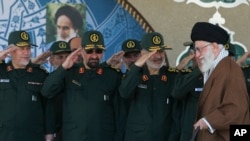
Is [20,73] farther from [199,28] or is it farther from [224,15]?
[224,15]

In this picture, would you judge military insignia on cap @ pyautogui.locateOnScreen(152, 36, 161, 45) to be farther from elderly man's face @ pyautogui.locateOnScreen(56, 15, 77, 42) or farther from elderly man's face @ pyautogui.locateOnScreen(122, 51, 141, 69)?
elderly man's face @ pyautogui.locateOnScreen(56, 15, 77, 42)

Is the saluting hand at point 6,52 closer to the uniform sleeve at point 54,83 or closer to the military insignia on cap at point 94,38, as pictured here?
the uniform sleeve at point 54,83

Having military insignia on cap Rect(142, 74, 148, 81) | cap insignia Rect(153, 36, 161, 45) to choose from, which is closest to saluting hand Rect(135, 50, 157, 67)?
cap insignia Rect(153, 36, 161, 45)

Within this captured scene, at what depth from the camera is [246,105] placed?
476 cm

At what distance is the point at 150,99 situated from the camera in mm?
6457

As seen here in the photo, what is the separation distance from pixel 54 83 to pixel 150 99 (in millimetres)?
928

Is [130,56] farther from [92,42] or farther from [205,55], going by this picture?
[205,55]

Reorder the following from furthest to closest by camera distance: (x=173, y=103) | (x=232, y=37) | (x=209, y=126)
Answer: (x=232, y=37) < (x=173, y=103) < (x=209, y=126)

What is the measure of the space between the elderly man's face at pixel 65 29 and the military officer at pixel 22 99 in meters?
1.82

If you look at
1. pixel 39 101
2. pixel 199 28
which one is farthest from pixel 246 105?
pixel 39 101

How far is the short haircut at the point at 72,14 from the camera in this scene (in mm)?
8570

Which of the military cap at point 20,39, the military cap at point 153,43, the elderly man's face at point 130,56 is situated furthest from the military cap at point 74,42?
the military cap at point 153,43

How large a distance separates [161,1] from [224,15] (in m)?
0.79

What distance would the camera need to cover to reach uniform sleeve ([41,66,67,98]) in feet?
Result: 20.9
